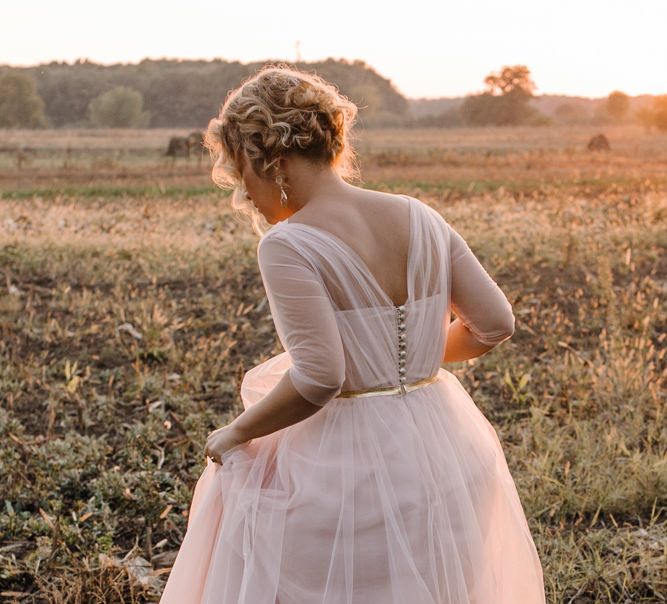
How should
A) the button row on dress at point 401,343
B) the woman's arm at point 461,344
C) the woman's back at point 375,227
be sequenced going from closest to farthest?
the woman's back at point 375,227
the button row on dress at point 401,343
the woman's arm at point 461,344

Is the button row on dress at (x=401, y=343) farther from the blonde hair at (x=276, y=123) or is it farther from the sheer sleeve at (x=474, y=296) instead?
the blonde hair at (x=276, y=123)

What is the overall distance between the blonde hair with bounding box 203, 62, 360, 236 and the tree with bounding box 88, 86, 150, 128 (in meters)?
75.9

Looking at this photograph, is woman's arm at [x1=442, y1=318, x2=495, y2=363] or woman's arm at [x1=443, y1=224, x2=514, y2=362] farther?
woman's arm at [x1=442, y1=318, x2=495, y2=363]

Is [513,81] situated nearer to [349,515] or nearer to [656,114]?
[656,114]

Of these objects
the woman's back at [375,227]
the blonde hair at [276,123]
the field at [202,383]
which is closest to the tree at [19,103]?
the field at [202,383]

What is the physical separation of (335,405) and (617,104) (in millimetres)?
110672

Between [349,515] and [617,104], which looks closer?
[349,515]

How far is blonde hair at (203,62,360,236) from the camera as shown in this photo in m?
2.12

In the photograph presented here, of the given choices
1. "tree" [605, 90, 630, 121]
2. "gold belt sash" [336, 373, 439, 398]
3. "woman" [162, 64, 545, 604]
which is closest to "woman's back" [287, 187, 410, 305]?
"woman" [162, 64, 545, 604]

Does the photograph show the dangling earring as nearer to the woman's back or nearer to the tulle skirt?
the woman's back

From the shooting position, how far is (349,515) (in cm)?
224

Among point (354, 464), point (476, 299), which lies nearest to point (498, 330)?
point (476, 299)

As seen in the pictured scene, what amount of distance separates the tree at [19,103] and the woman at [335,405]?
73.9 m

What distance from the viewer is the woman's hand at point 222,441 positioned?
232cm
